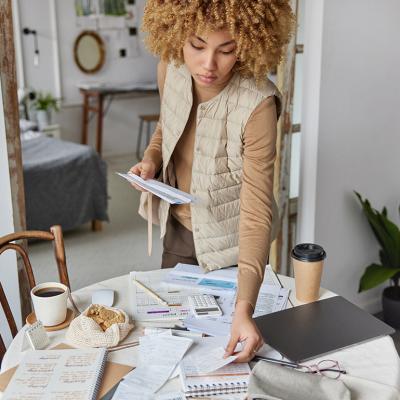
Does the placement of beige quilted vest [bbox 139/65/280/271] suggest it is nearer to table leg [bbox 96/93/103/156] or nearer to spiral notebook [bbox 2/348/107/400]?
spiral notebook [bbox 2/348/107/400]

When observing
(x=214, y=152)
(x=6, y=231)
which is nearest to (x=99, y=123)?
(x=6, y=231)

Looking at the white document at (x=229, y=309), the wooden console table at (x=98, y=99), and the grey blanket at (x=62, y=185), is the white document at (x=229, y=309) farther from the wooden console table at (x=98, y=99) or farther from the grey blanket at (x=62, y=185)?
the wooden console table at (x=98, y=99)

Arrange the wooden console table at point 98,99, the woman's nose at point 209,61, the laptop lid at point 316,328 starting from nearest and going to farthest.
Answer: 1. the laptop lid at point 316,328
2. the woman's nose at point 209,61
3. the wooden console table at point 98,99

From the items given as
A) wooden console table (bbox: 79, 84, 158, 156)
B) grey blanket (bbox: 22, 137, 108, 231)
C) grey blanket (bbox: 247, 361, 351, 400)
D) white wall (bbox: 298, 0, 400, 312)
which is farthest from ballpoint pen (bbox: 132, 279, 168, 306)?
wooden console table (bbox: 79, 84, 158, 156)

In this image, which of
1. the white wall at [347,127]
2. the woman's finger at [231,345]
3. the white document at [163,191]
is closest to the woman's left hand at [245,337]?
the woman's finger at [231,345]

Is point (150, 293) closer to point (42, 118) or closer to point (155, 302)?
Answer: point (155, 302)

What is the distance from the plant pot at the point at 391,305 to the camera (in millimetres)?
2896

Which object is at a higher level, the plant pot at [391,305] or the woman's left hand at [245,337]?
the woman's left hand at [245,337]

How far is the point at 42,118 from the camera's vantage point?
18.3 ft

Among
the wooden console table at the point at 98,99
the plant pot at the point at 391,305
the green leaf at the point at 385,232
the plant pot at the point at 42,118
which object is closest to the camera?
the green leaf at the point at 385,232

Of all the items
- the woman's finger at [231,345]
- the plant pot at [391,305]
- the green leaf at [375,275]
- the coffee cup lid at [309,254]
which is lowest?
the plant pot at [391,305]

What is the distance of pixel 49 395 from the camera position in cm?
112

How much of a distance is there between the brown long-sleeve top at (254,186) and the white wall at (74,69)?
4462mm

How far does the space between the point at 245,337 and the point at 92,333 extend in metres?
0.34
